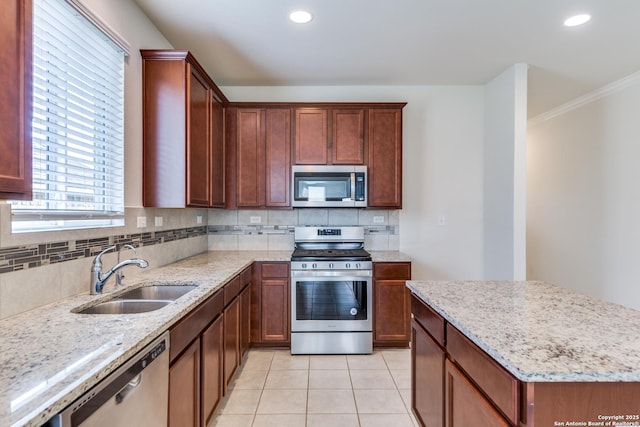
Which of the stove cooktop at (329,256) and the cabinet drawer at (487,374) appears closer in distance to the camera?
the cabinet drawer at (487,374)

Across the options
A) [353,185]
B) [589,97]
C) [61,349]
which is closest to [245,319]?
[353,185]

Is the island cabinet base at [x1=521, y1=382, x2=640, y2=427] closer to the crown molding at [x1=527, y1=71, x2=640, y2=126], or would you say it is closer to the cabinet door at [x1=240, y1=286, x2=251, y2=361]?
the cabinet door at [x1=240, y1=286, x2=251, y2=361]

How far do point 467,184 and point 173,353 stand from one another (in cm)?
332

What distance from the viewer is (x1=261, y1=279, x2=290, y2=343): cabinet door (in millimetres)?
2918

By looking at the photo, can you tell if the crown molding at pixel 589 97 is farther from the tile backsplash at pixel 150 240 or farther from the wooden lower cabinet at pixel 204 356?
the wooden lower cabinet at pixel 204 356

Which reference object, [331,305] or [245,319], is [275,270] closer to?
[245,319]

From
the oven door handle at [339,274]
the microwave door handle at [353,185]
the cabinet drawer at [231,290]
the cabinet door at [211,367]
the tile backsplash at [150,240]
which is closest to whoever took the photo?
the tile backsplash at [150,240]

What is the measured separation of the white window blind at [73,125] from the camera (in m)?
1.40

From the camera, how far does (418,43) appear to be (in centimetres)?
262

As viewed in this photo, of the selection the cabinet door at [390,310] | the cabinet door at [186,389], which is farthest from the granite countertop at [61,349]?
the cabinet door at [390,310]

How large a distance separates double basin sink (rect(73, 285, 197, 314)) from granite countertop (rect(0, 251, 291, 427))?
1.7 inches

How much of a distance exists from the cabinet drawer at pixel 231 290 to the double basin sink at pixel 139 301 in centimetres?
29

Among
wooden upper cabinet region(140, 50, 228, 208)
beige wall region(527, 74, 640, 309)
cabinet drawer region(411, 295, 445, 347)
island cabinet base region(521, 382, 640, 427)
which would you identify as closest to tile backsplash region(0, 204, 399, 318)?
wooden upper cabinet region(140, 50, 228, 208)

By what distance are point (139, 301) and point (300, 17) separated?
2.12 meters
